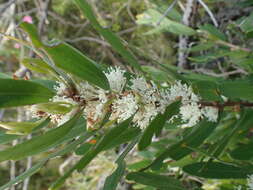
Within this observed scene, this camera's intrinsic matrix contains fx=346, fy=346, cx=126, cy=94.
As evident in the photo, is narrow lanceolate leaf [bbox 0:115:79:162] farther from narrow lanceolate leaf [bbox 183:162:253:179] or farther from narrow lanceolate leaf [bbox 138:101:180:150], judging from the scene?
narrow lanceolate leaf [bbox 183:162:253:179]

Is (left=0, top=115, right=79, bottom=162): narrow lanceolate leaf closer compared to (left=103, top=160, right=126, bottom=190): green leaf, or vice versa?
(left=0, top=115, right=79, bottom=162): narrow lanceolate leaf

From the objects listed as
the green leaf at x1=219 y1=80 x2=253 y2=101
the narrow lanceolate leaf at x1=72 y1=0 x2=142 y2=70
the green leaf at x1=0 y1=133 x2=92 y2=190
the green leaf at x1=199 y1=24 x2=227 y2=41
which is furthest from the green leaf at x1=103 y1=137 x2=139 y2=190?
the green leaf at x1=199 y1=24 x2=227 y2=41

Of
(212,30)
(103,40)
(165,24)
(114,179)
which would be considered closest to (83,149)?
(114,179)

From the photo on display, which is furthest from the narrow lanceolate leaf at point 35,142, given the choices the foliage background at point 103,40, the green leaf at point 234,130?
the foliage background at point 103,40

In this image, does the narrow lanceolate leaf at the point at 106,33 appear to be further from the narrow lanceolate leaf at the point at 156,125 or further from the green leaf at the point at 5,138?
the green leaf at the point at 5,138

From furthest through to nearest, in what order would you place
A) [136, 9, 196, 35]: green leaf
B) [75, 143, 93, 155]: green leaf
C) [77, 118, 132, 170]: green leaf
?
[136, 9, 196, 35]: green leaf < [75, 143, 93, 155]: green leaf < [77, 118, 132, 170]: green leaf

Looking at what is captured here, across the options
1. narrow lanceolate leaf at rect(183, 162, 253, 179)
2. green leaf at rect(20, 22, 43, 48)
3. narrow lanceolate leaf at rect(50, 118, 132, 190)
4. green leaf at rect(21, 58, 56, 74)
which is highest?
green leaf at rect(20, 22, 43, 48)

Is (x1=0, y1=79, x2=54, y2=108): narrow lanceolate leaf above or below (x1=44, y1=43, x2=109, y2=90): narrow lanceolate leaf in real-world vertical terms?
below
